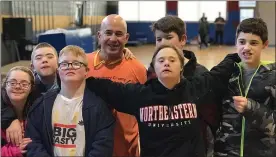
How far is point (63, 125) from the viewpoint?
1.88 metres

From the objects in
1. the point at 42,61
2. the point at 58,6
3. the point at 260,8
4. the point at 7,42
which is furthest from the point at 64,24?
the point at 42,61

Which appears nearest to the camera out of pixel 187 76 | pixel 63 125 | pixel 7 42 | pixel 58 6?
pixel 63 125

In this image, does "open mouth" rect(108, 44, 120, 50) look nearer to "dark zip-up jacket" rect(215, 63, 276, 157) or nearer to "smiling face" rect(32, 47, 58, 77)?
"smiling face" rect(32, 47, 58, 77)

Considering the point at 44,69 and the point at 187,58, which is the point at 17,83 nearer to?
the point at 44,69

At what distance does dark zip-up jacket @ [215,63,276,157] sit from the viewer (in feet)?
6.52

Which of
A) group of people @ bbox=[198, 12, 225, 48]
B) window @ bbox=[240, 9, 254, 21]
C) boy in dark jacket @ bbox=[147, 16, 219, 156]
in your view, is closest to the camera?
boy in dark jacket @ bbox=[147, 16, 219, 156]

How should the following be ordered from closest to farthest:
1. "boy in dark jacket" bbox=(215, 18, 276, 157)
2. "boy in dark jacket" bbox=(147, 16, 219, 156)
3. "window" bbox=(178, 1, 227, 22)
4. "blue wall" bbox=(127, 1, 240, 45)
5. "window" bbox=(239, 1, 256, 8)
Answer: "boy in dark jacket" bbox=(215, 18, 276, 157) < "boy in dark jacket" bbox=(147, 16, 219, 156) < "window" bbox=(239, 1, 256, 8) < "window" bbox=(178, 1, 227, 22) < "blue wall" bbox=(127, 1, 240, 45)

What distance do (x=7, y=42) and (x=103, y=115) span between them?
8009 mm

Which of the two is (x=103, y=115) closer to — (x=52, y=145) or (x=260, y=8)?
(x=52, y=145)

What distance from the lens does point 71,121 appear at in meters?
1.88

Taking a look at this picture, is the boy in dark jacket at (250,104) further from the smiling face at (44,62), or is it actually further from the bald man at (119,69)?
the smiling face at (44,62)

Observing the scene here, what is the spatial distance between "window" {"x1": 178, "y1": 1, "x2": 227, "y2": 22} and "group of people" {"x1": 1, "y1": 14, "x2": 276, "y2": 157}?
18575 mm

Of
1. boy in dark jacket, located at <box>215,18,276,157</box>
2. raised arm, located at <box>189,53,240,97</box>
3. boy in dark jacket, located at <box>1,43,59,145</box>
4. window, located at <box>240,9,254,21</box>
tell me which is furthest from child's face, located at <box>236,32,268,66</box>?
window, located at <box>240,9,254,21</box>

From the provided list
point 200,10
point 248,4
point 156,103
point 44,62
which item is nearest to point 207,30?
point 200,10
